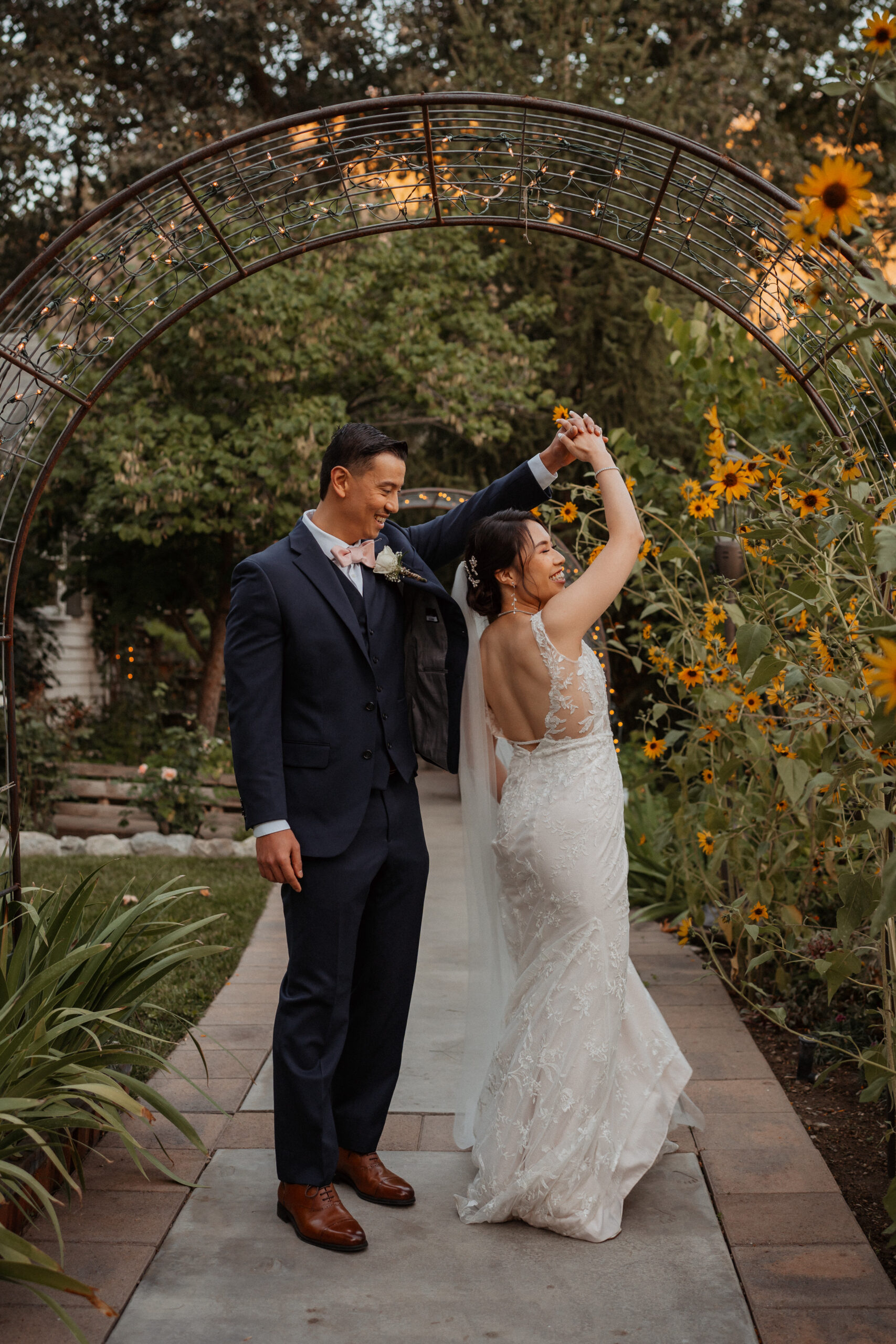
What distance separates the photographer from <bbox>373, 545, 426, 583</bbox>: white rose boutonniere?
3.00m

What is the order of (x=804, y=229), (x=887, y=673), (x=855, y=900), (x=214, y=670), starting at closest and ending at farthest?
(x=887, y=673), (x=804, y=229), (x=855, y=900), (x=214, y=670)

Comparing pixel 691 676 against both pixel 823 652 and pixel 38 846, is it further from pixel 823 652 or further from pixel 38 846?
pixel 38 846

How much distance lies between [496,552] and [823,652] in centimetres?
89

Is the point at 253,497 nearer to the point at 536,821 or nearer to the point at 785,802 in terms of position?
the point at 785,802

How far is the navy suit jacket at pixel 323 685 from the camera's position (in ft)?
9.24

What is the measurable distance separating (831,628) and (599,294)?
8.85 metres

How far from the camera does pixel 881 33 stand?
2.08 meters

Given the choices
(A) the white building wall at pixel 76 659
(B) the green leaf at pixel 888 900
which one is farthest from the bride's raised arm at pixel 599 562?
(A) the white building wall at pixel 76 659

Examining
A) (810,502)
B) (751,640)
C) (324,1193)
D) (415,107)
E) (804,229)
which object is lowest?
(324,1193)

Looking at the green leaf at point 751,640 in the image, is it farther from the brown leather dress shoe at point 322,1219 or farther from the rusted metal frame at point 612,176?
the brown leather dress shoe at point 322,1219

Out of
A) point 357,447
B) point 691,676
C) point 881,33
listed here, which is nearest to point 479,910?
point 357,447

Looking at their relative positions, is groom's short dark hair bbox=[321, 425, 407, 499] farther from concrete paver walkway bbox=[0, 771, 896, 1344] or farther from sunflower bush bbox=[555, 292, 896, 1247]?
concrete paver walkway bbox=[0, 771, 896, 1344]

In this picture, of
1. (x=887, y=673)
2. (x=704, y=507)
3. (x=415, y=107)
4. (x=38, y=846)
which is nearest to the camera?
(x=887, y=673)

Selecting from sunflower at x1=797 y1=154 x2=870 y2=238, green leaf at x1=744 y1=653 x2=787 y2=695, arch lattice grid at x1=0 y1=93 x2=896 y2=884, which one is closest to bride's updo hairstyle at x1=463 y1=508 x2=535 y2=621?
green leaf at x1=744 y1=653 x2=787 y2=695
